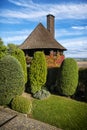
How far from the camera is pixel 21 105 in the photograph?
29.5ft

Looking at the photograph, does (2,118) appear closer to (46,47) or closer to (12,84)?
(12,84)

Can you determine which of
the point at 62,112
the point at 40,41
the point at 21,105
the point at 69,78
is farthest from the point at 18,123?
the point at 40,41

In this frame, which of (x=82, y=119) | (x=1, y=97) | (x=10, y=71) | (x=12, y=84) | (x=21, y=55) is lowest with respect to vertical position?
(x=82, y=119)

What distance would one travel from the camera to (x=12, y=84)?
9.85m

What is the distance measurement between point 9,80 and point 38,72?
286 centimetres

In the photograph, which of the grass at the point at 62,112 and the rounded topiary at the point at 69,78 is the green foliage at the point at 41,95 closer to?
the grass at the point at 62,112

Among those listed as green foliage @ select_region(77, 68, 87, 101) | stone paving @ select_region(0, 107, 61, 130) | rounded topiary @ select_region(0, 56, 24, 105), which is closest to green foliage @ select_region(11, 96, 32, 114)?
stone paving @ select_region(0, 107, 61, 130)

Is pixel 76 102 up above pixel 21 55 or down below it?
below

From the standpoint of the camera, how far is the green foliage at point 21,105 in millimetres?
8875

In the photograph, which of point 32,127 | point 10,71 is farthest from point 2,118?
point 10,71

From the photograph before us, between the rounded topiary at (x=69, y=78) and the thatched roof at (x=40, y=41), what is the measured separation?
11.9 m

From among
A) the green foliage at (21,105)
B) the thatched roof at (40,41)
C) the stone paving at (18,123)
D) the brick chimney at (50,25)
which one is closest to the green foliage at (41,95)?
the green foliage at (21,105)

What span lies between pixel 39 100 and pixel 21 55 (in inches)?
148

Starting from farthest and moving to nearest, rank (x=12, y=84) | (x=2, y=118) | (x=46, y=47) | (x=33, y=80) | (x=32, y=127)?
1. (x=46, y=47)
2. (x=33, y=80)
3. (x=12, y=84)
4. (x=2, y=118)
5. (x=32, y=127)
